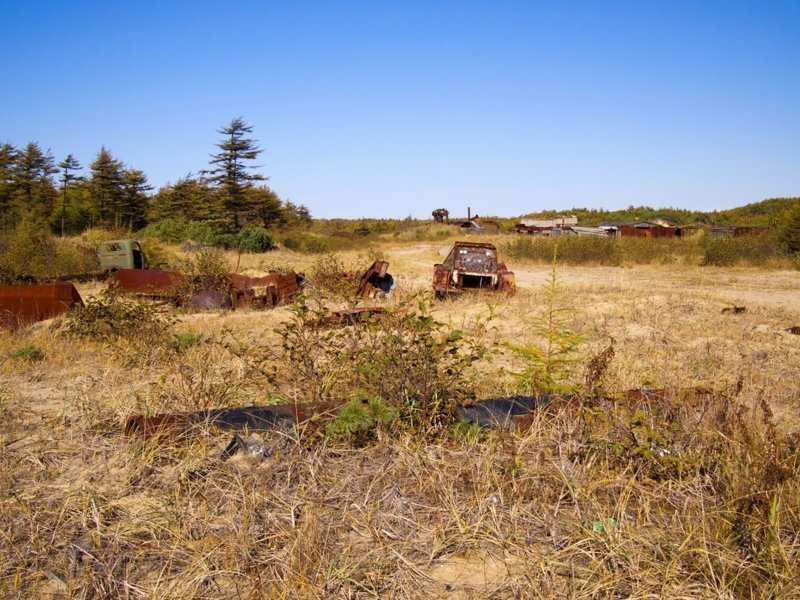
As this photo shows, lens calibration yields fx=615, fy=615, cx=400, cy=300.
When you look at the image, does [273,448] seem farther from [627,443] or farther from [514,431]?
[627,443]

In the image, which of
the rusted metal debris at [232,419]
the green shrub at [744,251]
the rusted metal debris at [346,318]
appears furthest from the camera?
the green shrub at [744,251]

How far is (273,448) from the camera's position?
3588 mm

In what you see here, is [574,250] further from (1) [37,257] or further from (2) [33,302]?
(2) [33,302]

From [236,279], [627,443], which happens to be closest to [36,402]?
[627,443]

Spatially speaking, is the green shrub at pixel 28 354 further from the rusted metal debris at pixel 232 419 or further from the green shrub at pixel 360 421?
the green shrub at pixel 360 421

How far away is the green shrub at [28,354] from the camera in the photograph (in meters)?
6.35

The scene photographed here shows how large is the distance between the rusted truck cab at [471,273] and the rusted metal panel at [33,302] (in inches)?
254

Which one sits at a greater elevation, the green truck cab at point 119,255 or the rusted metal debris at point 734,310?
the green truck cab at point 119,255

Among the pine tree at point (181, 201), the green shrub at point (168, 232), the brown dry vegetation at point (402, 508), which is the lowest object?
the brown dry vegetation at point (402, 508)

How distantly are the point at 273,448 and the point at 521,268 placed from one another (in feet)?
72.1

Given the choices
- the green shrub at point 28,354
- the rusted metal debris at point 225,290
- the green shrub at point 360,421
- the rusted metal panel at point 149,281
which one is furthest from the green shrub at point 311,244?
the green shrub at point 360,421

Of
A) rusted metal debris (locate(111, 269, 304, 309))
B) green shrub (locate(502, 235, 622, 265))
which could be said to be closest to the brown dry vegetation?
rusted metal debris (locate(111, 269, 304, 309))

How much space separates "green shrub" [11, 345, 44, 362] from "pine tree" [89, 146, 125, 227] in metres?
36.8

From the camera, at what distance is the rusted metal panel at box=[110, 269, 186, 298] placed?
11461 millimetres
